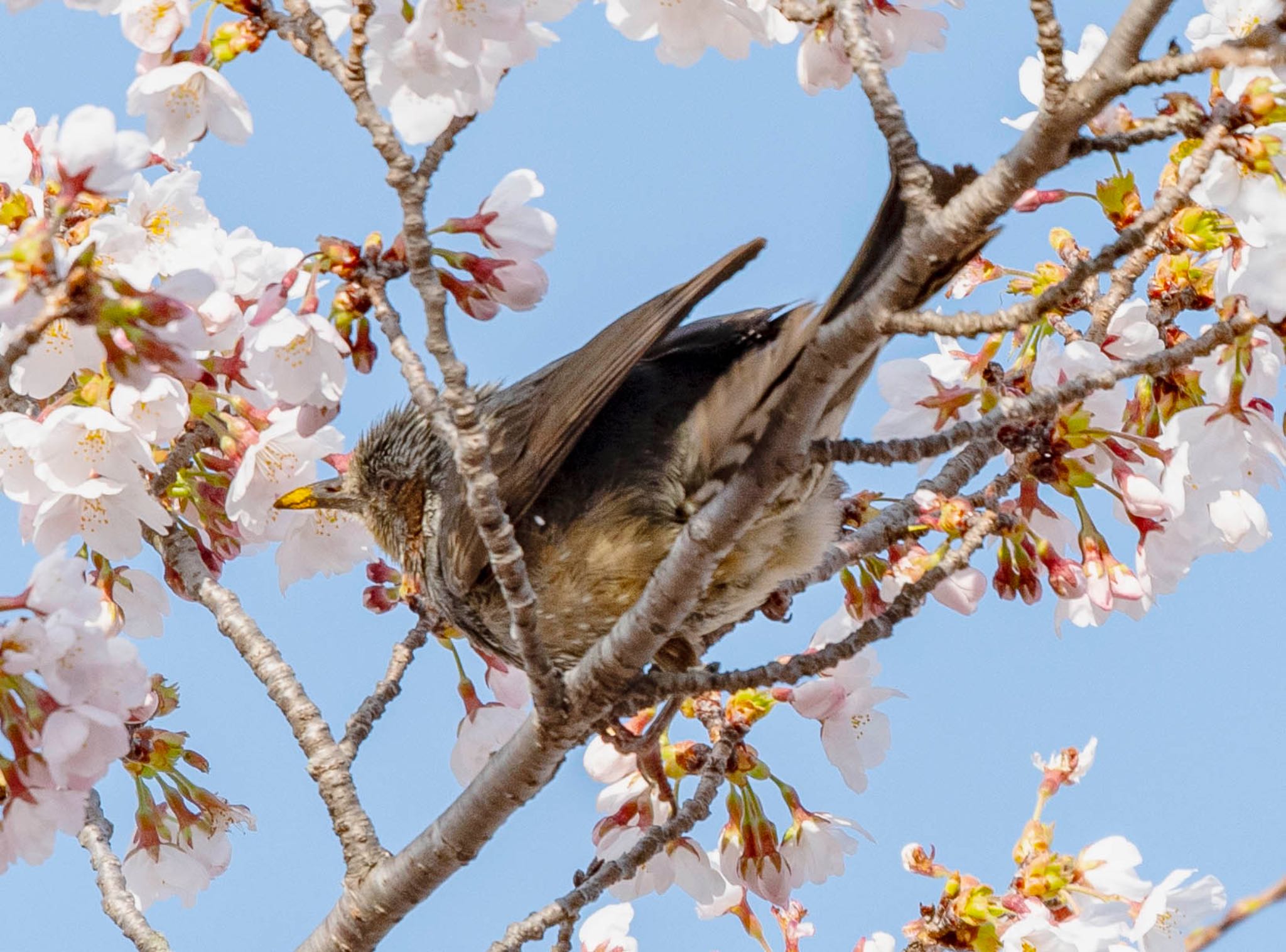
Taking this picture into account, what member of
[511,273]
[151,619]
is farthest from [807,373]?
[151,619]

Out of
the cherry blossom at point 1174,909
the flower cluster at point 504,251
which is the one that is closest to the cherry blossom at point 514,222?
the flower cluster at point 504,251

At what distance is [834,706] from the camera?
304 centimetres

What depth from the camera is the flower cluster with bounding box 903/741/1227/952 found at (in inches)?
100

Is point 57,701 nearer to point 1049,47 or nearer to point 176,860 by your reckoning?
point 176,860

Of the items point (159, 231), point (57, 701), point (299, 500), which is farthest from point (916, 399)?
point (57, 701)

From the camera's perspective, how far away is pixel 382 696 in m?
2.95

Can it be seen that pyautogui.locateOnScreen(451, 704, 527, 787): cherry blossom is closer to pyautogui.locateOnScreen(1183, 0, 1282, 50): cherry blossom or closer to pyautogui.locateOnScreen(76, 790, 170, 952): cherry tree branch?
pyautogui.locateOnScreen(76, 790, 170, 952): cherry tree branch

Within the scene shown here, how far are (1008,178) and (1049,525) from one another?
3.66 feet

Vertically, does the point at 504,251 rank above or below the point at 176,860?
above

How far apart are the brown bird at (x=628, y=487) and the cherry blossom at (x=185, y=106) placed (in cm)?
86

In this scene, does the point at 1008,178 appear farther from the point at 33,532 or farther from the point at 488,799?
the point at 33,532

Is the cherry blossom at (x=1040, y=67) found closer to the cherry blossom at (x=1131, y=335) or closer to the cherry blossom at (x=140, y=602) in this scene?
the cherry blossom at (x=1131, y=335)

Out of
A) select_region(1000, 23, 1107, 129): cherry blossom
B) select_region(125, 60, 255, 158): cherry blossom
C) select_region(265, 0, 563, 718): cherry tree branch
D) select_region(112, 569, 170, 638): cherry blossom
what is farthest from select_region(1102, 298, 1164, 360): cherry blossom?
select_region(112, 569, 170, 638): cherry blossom

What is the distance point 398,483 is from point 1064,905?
2.06 meters
